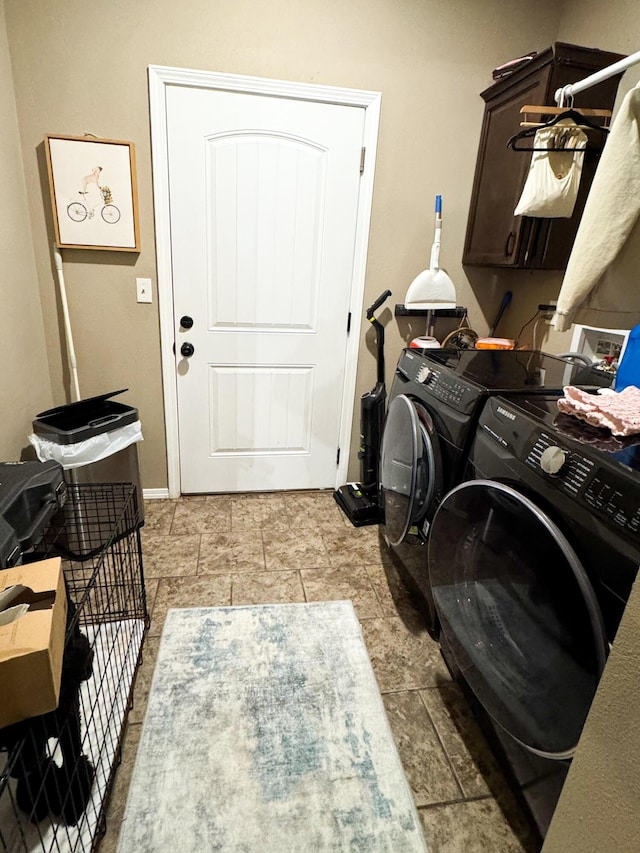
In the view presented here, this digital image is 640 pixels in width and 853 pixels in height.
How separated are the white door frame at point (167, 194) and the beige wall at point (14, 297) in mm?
562

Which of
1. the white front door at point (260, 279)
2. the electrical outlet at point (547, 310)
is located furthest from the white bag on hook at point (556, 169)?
the white front door at point (260, 279)

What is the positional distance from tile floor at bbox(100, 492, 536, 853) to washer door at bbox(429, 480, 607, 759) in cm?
28

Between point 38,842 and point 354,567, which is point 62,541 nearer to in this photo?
point 38,842

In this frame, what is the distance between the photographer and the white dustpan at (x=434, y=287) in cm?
225

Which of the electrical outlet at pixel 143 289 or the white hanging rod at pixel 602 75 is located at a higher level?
the white hanging rod at pixel 602 75

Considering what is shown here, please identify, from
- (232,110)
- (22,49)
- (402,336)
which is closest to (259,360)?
(402,336)

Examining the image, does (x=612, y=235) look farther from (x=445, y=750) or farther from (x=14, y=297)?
(x=14, y=297)

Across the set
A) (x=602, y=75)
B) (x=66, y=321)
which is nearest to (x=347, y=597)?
(x=66, y=321)

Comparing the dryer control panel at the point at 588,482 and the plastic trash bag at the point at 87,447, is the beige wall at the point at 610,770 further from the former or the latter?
the plastic trash bag at the point at 87,447

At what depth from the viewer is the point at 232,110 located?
208 cm

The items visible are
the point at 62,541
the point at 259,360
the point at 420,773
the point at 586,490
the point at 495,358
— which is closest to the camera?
the point at 586,490

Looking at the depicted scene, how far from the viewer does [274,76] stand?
6.79 ft

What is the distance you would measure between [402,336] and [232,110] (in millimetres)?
1373

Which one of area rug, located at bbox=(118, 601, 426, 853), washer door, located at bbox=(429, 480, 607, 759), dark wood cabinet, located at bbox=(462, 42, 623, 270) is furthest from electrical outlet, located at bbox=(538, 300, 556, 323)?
area rug, located at bbox=(118, 601, 426, 853)
